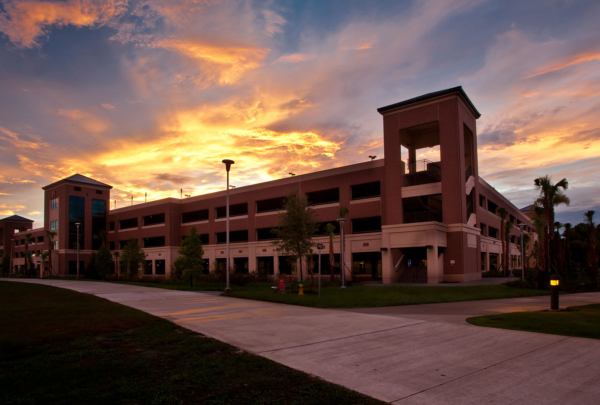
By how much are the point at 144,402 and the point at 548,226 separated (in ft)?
107

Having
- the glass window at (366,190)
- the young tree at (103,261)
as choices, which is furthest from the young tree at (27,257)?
the glass window at (366,190)

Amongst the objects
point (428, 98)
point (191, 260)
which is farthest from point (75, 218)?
point (428, 98)

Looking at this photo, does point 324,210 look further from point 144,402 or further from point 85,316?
point 144,402

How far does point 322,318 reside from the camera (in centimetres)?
1412

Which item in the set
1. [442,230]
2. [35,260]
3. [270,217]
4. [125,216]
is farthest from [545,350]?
[35,260]

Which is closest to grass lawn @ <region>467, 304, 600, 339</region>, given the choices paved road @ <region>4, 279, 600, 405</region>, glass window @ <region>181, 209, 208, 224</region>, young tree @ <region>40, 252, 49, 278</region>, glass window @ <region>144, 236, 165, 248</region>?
paved road @ <region>4, 279, 600, 405</region>

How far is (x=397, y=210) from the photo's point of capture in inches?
1588

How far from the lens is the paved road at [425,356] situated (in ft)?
20.3

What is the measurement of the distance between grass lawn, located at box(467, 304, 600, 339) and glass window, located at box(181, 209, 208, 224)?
5477 cm

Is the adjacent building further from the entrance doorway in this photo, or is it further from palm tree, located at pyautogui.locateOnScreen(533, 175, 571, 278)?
palm tree, located at pyautogui.locateOnScreen(533, 175, 571, 278)

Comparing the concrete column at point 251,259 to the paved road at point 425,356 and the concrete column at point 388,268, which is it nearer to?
the concrete column at point 388,268

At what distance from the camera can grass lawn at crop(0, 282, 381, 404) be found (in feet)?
19.3

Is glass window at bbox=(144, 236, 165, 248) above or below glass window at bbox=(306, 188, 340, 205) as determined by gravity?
below

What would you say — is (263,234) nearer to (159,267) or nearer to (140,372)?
(159,267)
